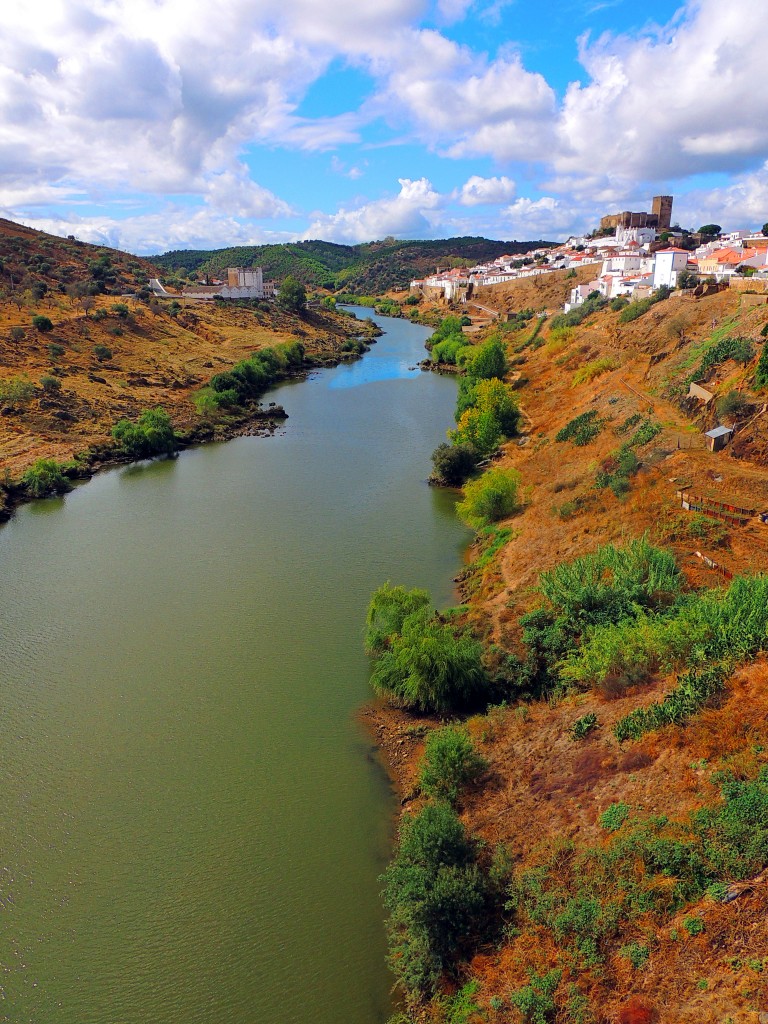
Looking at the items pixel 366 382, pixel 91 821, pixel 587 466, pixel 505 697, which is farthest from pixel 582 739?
pixel 366 382

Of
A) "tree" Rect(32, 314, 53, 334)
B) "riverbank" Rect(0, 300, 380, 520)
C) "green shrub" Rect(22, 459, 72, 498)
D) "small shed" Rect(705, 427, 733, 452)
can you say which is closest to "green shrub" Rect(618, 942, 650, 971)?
"small shed" Rect(705, 427, 733, 452)

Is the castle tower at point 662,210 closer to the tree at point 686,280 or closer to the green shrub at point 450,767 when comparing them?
the tree at point 686,280

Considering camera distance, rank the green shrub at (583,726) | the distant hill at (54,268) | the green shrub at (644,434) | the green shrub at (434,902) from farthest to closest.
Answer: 1. the distant hill at (54,268)
2. the green shrub at (644,434)
3. the green shrub at (583,726)
4. the green shrub at (434,902)

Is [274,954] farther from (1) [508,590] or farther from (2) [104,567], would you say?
(2) [104,567]

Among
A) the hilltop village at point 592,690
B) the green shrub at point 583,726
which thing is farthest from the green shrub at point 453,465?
the green shrub at point 583,726

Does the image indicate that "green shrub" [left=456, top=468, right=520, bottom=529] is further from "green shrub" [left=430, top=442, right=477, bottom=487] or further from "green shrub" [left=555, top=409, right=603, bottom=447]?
"green shrub" [left=555, top=409, right=603, bottom=447]
